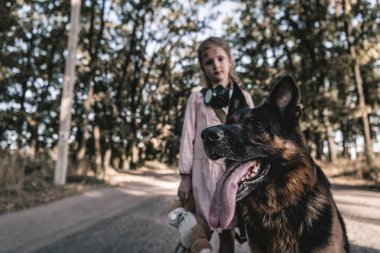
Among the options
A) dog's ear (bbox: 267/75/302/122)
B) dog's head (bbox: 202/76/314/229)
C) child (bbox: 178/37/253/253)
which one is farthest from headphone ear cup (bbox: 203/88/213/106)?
dog's ear (bbox: 267/75/302/122)

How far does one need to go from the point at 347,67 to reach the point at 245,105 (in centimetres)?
1254

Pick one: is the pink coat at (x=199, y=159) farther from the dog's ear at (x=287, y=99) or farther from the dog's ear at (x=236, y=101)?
the dog's ear at (x=287, y=99)

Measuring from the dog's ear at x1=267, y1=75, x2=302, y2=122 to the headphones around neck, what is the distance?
57 cm

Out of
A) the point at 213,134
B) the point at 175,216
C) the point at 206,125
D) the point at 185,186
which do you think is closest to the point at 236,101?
the point at 206,125

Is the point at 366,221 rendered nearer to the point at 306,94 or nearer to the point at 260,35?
the point at 306,94

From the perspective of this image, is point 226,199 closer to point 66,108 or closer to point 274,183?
point 274,183

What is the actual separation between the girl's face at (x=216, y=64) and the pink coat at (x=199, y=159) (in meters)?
0.22

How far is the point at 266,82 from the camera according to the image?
19547 millimetres

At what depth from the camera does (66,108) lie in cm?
1086

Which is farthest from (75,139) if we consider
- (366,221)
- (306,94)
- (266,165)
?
(266,165)

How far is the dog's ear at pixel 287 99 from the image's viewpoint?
2879mm

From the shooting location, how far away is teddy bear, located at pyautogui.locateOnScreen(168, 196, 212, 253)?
308 cm

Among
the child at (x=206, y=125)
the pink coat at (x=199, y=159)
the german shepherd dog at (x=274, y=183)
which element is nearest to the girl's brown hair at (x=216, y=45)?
the child at (x=206, y=125)

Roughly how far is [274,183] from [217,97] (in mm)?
A: 1014
